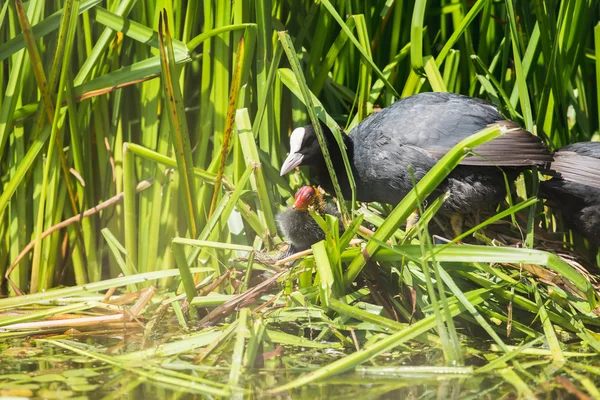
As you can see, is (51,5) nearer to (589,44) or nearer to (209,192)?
(209,192)

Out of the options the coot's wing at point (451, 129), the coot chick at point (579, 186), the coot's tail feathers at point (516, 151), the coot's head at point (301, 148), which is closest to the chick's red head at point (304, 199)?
the coot's head at point (301, 148)

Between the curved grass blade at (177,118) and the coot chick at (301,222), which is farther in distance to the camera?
the coot chick at (301,222)

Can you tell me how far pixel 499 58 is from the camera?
3.46 meters

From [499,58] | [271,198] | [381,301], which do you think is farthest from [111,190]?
[499,58]

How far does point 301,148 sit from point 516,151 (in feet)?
2.88

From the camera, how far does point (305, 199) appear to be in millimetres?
2979

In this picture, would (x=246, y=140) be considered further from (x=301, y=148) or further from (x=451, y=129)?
(x=451, y=129)

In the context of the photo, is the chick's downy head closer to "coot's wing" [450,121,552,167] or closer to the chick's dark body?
the chick's dark body

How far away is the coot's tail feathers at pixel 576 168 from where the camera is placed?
3.15 m

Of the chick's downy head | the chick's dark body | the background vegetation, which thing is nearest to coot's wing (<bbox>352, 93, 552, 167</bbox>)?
the background vegetation

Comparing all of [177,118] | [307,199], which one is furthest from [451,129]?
[177,118]

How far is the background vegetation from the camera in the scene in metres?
2.66

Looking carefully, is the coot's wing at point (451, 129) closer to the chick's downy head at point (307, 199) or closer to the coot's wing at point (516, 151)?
the coot's wing at point (516, 151)

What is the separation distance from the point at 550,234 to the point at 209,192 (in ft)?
5.08
